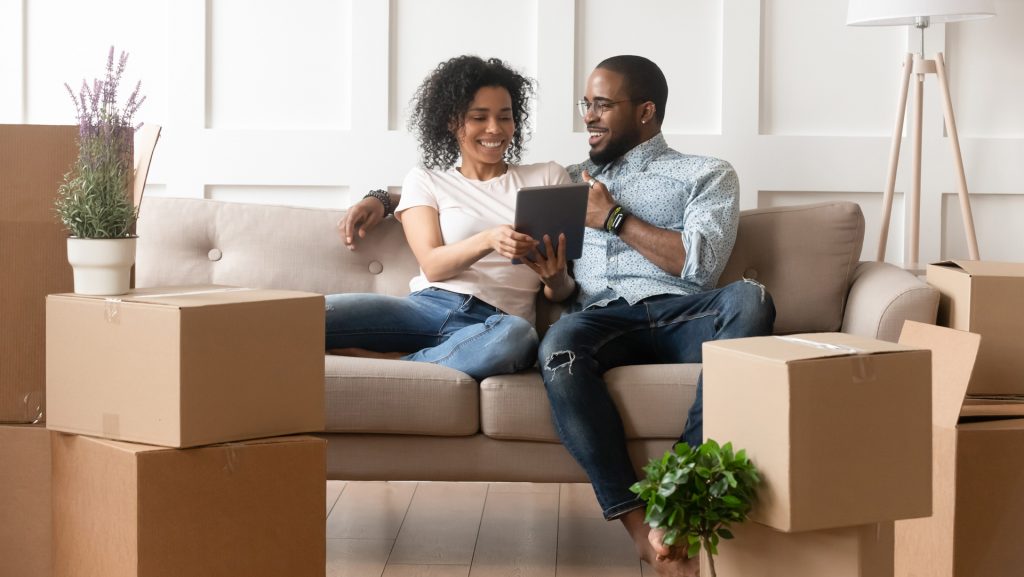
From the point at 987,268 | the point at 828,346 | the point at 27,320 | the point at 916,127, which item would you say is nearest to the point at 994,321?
the point at 987,268

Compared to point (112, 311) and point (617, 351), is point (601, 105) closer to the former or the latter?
point (617, 351)

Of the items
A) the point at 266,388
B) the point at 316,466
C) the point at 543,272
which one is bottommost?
the point at 316,466

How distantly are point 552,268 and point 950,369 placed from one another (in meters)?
0.90

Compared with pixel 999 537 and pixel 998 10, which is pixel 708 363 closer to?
pixel 999 537

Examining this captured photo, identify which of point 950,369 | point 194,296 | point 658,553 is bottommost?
point 658,553

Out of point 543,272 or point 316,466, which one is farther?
point 543,272

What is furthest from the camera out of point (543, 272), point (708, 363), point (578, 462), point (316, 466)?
point (543, 272)

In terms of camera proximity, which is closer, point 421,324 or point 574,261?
point 421,324

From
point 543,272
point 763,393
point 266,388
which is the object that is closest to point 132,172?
point 266,388

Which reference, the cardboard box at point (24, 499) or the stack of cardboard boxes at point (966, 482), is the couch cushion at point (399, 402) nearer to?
the cardboard box at point (24, 499)

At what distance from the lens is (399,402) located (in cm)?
231

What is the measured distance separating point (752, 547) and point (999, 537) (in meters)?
0.50

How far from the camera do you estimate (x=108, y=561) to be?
69.9 inches

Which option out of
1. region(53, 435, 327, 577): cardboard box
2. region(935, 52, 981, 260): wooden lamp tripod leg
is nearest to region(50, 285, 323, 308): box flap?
region(53, 435, 327, 577): cardboard box
